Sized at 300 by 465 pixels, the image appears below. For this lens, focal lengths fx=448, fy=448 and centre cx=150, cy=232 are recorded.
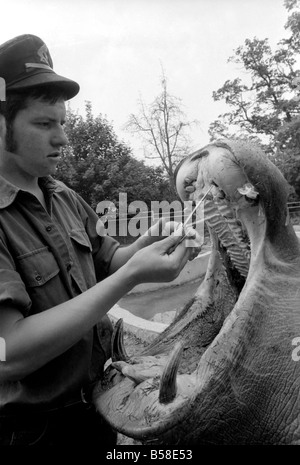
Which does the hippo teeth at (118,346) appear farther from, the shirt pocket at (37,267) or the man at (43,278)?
the shirt pocket at (37,267)

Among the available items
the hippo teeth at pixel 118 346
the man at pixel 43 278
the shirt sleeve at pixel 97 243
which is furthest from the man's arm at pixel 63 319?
the shirt sleeve at pixel 97 243

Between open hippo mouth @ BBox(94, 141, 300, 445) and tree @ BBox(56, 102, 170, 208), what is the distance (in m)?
15.4

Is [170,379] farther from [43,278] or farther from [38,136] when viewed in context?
[38,136]

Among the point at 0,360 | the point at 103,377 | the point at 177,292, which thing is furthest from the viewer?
the point at 177,292

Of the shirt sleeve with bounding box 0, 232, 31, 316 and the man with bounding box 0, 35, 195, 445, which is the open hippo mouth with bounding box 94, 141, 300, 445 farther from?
the shirt sleeve with bounding box 0, 232, 31, 316

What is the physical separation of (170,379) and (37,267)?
53cm

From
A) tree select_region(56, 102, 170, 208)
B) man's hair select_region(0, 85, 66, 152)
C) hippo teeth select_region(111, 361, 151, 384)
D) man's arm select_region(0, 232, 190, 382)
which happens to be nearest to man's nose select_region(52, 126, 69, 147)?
man's hair select_region(0, 85, 66, 152)

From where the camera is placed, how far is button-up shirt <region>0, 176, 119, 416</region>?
4.50ft

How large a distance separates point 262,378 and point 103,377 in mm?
593

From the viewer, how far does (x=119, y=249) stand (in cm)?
196

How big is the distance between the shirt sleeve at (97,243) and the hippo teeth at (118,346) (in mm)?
347

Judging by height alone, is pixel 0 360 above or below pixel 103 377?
above
